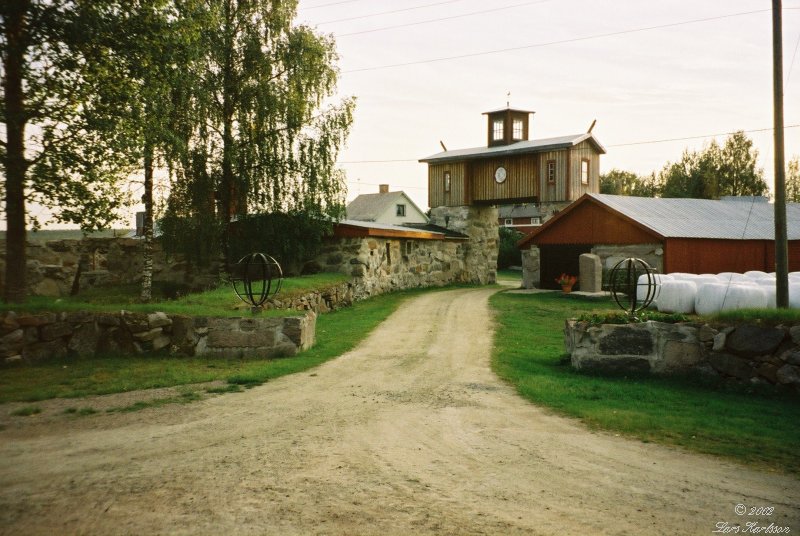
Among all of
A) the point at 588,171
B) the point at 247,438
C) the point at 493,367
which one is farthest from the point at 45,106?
the point at 588,171

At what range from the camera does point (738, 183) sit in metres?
53.8

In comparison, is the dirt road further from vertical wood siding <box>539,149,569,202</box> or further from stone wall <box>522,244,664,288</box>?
vertical wood siding <box>539,149,569,202</box>

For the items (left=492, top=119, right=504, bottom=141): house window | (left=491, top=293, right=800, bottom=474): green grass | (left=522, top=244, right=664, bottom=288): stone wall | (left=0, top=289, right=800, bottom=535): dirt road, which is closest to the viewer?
(left=0, top=289, right=800, bottom=535): dirt road

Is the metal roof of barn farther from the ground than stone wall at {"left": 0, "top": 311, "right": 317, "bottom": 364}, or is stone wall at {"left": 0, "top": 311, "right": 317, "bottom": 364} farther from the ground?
the metal roof of barn

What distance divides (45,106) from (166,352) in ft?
19.4

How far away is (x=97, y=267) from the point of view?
2469 cm

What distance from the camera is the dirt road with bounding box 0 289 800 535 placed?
439 centimetres

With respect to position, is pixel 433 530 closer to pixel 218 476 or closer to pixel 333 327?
pixel 218 476

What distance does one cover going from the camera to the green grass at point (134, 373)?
8940 millimetres

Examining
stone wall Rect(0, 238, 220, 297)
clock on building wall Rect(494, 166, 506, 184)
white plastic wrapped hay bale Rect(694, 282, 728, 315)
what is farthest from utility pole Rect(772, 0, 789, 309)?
clock on building wall Rect(494, 166, 506, 184)

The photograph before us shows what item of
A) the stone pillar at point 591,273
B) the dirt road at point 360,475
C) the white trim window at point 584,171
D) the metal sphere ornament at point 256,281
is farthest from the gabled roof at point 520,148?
the dirt road at point 360,475

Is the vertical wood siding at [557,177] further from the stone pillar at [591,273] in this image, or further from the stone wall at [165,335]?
the stone wall at [165,335]

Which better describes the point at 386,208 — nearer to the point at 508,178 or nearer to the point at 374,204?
the point at 374,204

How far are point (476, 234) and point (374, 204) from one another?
2429 centimetres
